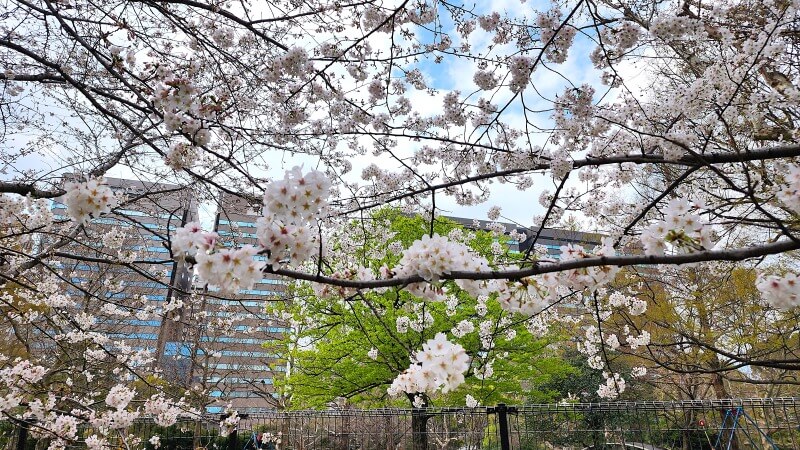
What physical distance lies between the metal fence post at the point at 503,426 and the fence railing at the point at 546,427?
1 centimetres

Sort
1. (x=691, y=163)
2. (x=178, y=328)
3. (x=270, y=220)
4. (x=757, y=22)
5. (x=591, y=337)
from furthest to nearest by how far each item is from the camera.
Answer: (x=178, y=328) < (x=591, y=337) < (x=757, y=22) < (x=691, y=163) < (x=270, y=220)

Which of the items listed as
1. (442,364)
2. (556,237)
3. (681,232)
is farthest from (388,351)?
(681,232)

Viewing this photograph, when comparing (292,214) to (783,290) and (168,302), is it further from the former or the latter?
(168,302)

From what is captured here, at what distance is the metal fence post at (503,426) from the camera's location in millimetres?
5559

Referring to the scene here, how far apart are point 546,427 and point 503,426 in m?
1.15

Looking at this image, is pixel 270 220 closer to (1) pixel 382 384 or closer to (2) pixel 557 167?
(2) pixel 557 167

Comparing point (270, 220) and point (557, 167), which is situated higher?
point (557, 167)

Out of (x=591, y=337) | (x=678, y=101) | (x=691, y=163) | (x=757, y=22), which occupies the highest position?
(x=757, y=22)

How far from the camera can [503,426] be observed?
5.57m

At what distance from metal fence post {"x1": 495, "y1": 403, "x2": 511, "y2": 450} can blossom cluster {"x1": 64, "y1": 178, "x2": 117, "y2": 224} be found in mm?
5089

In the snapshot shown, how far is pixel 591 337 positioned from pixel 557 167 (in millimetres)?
6133

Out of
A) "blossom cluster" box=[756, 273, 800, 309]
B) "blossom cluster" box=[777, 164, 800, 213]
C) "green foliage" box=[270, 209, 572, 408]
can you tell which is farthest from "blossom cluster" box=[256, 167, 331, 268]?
"green foliage" box=[270, 209, 572, 408]

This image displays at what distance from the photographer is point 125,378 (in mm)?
8695

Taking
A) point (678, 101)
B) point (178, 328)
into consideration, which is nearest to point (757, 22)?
point (678, 101)
